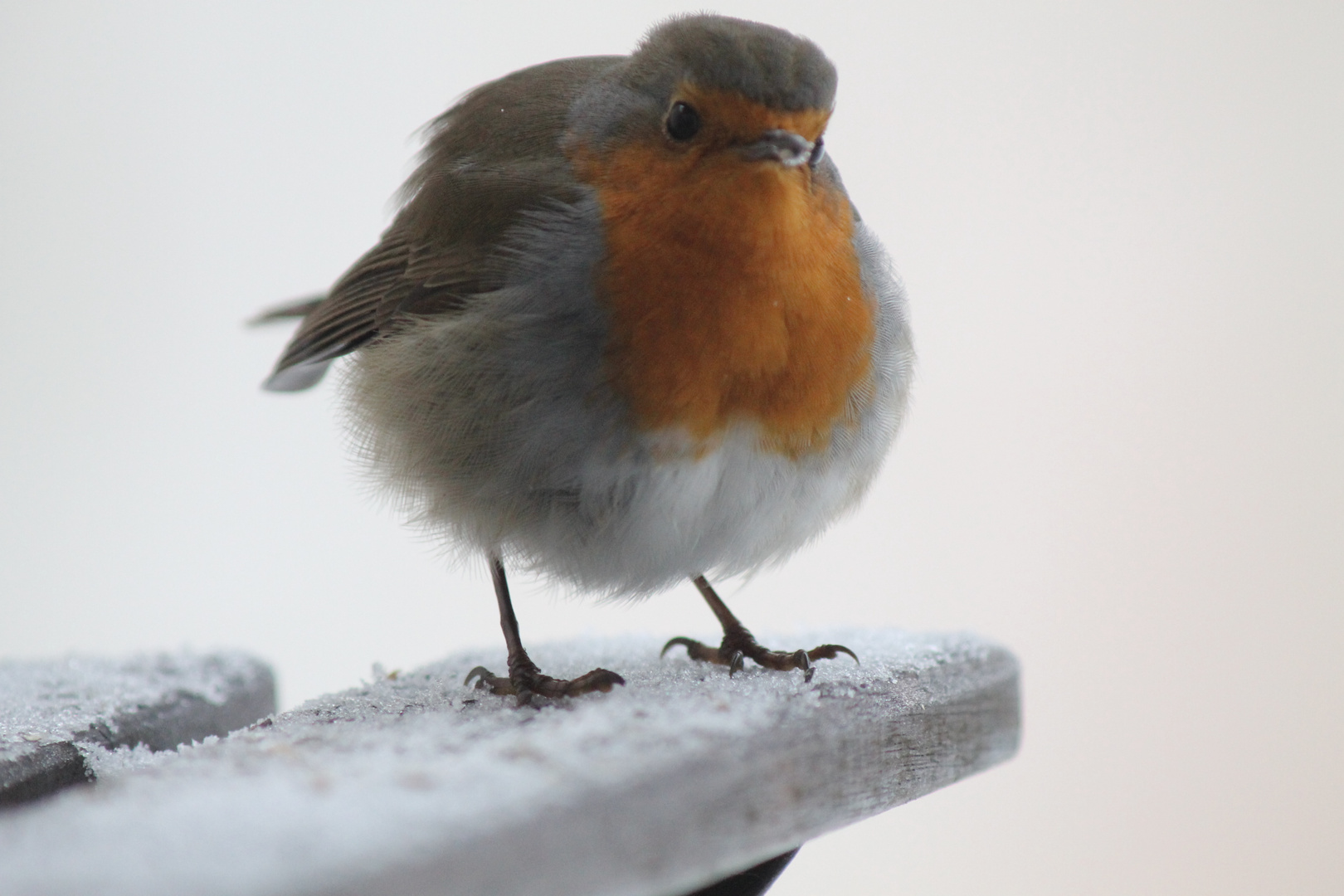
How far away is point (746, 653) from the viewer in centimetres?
285

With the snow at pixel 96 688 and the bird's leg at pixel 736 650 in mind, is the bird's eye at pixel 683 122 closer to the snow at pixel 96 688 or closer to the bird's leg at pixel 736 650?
the bird's leg at pixel 736 650

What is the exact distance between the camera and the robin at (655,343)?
2330 mm

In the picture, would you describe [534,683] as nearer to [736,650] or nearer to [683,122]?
[736,650]

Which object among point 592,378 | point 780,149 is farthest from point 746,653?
point 780,149

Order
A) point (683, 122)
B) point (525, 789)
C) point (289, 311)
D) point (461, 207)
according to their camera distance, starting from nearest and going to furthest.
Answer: point (525, 789), point (683, 122), point (461, 207), point (289, 311)

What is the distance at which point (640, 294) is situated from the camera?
2359mm

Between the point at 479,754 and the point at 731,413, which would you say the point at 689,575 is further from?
the point at 479,754

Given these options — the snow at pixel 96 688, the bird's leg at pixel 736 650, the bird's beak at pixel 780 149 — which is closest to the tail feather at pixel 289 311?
the snow at pixel 96 688

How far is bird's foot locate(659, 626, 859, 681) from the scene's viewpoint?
2607 mm

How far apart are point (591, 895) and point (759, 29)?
167 centimetres

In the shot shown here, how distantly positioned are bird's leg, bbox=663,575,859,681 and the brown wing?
2.75 ft

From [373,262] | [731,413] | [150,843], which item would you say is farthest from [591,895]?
[373,262]

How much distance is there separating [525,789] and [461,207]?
1.63m

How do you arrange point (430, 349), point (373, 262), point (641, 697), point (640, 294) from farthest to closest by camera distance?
point (373, 262), point (430, 349), point (640, 294), point (641, 697)
